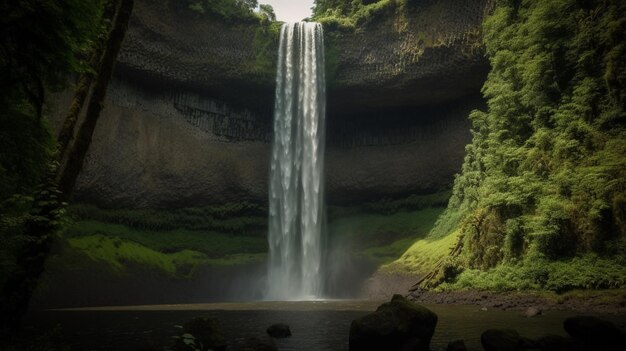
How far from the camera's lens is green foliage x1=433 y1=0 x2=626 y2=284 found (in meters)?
17.9

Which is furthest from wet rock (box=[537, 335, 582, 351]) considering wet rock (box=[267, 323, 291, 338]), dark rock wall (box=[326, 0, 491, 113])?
dark rock wall (box=[326, 0, 491, 113])

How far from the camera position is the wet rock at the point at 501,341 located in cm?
832

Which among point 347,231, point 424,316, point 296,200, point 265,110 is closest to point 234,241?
point 296,200

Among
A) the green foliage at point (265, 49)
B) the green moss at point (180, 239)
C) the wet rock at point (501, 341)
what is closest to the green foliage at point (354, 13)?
the green foliage at point (265, 49)

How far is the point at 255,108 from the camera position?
42812 mm

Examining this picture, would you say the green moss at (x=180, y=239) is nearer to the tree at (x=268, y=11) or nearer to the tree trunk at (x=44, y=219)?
the tree at (x=268, y=11)

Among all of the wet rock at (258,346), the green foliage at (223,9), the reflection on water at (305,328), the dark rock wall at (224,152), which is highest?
the green foliage at (223,9)

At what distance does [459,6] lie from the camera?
3447cm

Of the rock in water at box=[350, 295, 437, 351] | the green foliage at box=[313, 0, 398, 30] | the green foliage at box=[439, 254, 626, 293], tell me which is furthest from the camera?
the green foliage at box=[313, 0, 398, 30]

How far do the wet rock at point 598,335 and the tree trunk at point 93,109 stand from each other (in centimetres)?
969

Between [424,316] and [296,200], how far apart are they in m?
28.1

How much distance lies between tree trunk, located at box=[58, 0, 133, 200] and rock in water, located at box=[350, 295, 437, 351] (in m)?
6.10

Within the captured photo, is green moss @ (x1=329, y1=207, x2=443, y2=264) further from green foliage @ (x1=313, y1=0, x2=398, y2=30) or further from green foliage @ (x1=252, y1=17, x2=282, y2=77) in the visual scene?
green foliage @ (x1=313, y1=0, x2=398, y2=30)

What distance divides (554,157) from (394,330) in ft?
54.9
